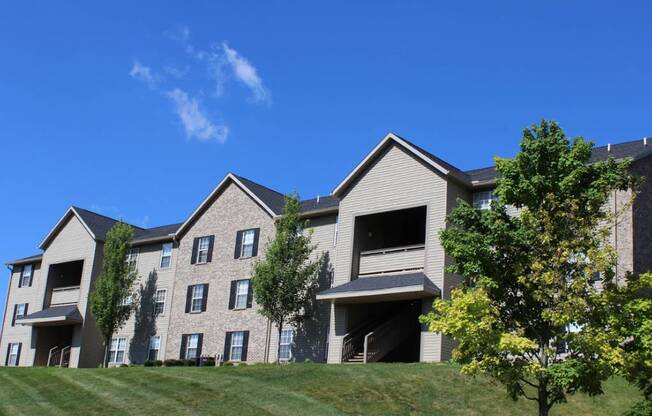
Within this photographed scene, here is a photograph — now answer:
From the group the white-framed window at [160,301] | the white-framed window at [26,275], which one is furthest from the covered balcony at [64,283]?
the white-framed window at [160,301]

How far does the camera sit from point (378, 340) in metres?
35.8

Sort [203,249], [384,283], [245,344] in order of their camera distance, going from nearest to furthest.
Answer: [384,283] < [245,344] < [203,249]

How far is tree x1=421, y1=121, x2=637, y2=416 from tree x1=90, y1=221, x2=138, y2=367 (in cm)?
3107

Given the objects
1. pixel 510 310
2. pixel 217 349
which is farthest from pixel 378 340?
pixel 510 310

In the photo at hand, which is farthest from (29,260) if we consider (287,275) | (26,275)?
(287,275)

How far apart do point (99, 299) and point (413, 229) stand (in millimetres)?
18876

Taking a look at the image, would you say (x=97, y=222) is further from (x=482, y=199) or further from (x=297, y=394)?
(x=297, y=394)

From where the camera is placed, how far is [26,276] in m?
59.0

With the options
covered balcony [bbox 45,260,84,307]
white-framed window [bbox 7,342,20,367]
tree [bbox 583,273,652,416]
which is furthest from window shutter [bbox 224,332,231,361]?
tree [bbox 583,273,652,416]

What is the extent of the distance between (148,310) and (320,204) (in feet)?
41.7

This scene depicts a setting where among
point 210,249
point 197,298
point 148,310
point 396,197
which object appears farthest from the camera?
point 148,310

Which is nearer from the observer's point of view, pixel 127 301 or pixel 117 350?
pixel 117 350

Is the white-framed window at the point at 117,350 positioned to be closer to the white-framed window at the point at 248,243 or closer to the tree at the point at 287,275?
the white-framed window at the point at 248,243

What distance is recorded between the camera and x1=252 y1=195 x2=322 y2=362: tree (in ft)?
125
